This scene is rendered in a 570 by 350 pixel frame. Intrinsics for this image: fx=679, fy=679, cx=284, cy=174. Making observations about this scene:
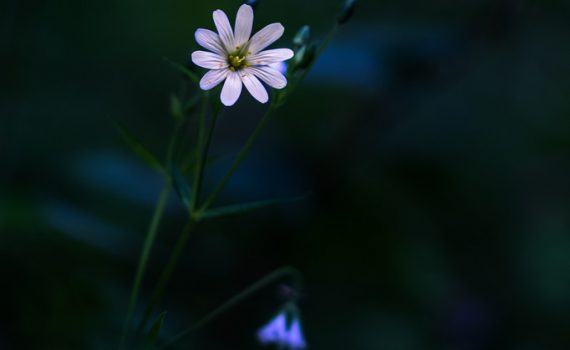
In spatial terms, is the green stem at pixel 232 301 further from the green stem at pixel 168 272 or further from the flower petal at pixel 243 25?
the flower petal at pixel 243 25

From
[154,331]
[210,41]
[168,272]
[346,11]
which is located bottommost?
[154,331]

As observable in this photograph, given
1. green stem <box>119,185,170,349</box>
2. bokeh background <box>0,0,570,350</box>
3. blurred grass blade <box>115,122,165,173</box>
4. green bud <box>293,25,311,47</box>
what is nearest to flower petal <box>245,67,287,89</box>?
green bud <box>293,25,311,47</box>

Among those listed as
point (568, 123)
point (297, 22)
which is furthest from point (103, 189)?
point (568, 123)

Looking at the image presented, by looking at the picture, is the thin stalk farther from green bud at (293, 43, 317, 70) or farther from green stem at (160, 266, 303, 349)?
green bud at (293, 43, 317, 70)

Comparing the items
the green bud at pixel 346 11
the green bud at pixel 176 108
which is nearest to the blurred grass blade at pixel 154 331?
the green bud at pixel 176 108

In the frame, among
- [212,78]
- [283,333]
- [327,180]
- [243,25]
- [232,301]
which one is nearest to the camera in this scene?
[212,78]

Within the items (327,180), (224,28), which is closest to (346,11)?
(224,28)

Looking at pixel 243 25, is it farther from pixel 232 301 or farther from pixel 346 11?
pixel 232 301
